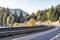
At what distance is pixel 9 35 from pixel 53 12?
543ft

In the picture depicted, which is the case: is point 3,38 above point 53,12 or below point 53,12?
above

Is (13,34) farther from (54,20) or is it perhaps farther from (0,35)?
(54,20)

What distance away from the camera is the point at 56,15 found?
187500mm

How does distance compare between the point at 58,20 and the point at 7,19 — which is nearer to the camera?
the point at 58,20

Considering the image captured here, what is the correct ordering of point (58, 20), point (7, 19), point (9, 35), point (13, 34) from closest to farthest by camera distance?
1. point (9, 35)
2. point (13, 34)
3. point (58, 20)
4. point (7, 19)

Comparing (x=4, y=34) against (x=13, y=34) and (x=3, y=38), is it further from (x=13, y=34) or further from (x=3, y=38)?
(x=13, y=34)

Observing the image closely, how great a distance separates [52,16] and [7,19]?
32.8 meters

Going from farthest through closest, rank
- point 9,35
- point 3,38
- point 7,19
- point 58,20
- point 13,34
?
point 7,19
point 58,20
point 13,34
point 9,35
point 3,38

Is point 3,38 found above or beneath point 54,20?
above

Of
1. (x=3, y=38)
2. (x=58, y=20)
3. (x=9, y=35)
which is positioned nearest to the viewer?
(x=3, y=38)

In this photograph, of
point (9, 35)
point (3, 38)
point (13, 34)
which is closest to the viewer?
point (3, 38)

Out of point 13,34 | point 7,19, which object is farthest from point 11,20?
point 13,34

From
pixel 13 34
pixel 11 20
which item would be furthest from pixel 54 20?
pixel 13 34

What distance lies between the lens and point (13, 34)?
34844 millimetres
